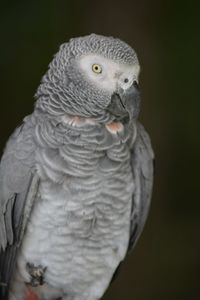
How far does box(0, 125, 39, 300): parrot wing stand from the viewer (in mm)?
1748

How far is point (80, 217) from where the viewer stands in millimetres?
1793

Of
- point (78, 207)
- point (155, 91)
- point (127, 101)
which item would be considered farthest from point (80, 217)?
point (155, 91)

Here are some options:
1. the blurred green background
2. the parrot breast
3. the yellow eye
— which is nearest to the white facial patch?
the yellow eye

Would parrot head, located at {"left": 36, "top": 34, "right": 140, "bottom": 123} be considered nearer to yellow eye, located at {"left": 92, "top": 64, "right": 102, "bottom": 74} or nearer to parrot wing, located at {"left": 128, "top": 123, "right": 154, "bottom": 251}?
yellow eye, located at {"left": 92, "top": 64, "right": 102, "bottom": 74}

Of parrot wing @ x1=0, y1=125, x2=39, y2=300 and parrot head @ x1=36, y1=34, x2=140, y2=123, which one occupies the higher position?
parrot head @ x1=36, y1=34, x2=140, y2=123

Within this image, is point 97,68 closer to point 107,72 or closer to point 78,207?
point 107,72

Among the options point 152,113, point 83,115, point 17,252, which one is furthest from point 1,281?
point 152,113

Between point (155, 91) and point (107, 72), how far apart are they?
1.23 m

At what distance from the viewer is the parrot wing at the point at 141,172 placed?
190 centimetres

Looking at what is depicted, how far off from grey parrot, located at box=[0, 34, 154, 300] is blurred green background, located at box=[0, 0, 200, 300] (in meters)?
1.00

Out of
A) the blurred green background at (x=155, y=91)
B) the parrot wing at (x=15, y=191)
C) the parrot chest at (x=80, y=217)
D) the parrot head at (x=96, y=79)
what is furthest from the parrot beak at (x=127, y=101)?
the blurred green background at (x=155, y=91)

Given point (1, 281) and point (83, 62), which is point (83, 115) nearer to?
point (83, 62)

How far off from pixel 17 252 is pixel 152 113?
1234 millimetres

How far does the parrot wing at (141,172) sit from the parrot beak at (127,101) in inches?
8.6
